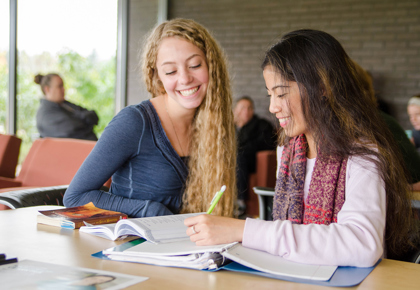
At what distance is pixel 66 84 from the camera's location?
500cm

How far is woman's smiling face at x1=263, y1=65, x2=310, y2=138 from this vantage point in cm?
133

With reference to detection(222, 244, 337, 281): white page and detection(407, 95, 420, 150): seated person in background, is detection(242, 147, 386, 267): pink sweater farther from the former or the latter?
detection(407, 95, 420, 150): seated person in background

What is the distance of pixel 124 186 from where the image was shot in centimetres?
167

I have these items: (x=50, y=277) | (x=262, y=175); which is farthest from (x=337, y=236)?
(x=262, y=175)

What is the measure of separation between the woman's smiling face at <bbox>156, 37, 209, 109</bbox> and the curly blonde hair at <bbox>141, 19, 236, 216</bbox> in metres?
0.03

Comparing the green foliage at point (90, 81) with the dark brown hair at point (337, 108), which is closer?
the dark brown hair at point (337, 108)

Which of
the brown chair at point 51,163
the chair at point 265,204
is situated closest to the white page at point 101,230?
the chair at point 265,204

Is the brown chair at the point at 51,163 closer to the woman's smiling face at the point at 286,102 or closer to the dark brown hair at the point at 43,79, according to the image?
the dark brown hair at the point at 43,79

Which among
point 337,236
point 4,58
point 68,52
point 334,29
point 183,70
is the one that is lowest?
point 337,236

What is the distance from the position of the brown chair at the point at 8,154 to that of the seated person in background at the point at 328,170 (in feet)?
8.28

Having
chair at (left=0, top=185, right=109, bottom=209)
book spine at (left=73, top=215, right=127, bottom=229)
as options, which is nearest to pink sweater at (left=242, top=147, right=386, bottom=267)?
book spine at (left=73, top=215, right=127, bottom=229)

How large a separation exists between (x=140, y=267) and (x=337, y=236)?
0.44 meters

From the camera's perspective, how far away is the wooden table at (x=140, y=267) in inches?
32.9

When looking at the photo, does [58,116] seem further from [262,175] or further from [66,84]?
[262,175]
